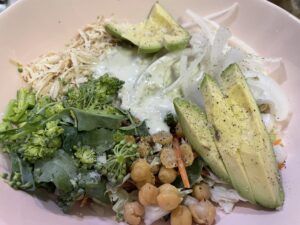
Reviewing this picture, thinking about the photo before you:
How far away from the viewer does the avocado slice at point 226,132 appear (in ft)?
5.77

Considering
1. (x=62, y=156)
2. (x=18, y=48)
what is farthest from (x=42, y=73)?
(x=62, y=156)

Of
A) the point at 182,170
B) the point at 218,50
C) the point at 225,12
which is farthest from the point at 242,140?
the point at 225,12

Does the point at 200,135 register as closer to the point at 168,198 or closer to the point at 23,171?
the point at 168,198

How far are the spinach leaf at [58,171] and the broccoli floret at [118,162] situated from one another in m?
0.11

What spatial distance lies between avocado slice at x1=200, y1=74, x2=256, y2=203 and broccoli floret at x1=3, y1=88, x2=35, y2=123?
761 mm

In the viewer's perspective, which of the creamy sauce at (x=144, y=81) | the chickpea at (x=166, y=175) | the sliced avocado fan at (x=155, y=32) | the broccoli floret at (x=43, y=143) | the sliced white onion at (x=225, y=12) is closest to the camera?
the broccoli floret at (x=43, y=143)

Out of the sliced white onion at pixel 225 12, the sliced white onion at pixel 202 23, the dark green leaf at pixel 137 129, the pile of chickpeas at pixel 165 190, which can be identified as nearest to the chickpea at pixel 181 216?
the pile of chickpeas at pixel 165 190

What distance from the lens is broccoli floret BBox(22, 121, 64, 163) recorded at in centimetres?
167

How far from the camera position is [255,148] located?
A: 5.75ft

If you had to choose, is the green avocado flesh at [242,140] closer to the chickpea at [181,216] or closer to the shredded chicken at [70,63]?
the chickpea at [181,216]

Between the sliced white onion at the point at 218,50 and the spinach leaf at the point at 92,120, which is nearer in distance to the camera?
the spinach leaf at the point at 92,120

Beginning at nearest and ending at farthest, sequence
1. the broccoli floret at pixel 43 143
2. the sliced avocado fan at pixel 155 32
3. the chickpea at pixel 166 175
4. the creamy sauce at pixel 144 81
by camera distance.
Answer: the broccoli floret at pixel 43 143 < the chickpea at pixel 166 175 < the creamy sauce at pixel 144 81 < the sliced avocado fan at pixel 155 32

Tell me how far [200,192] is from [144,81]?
59cm

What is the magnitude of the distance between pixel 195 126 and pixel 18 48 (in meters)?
0.92
